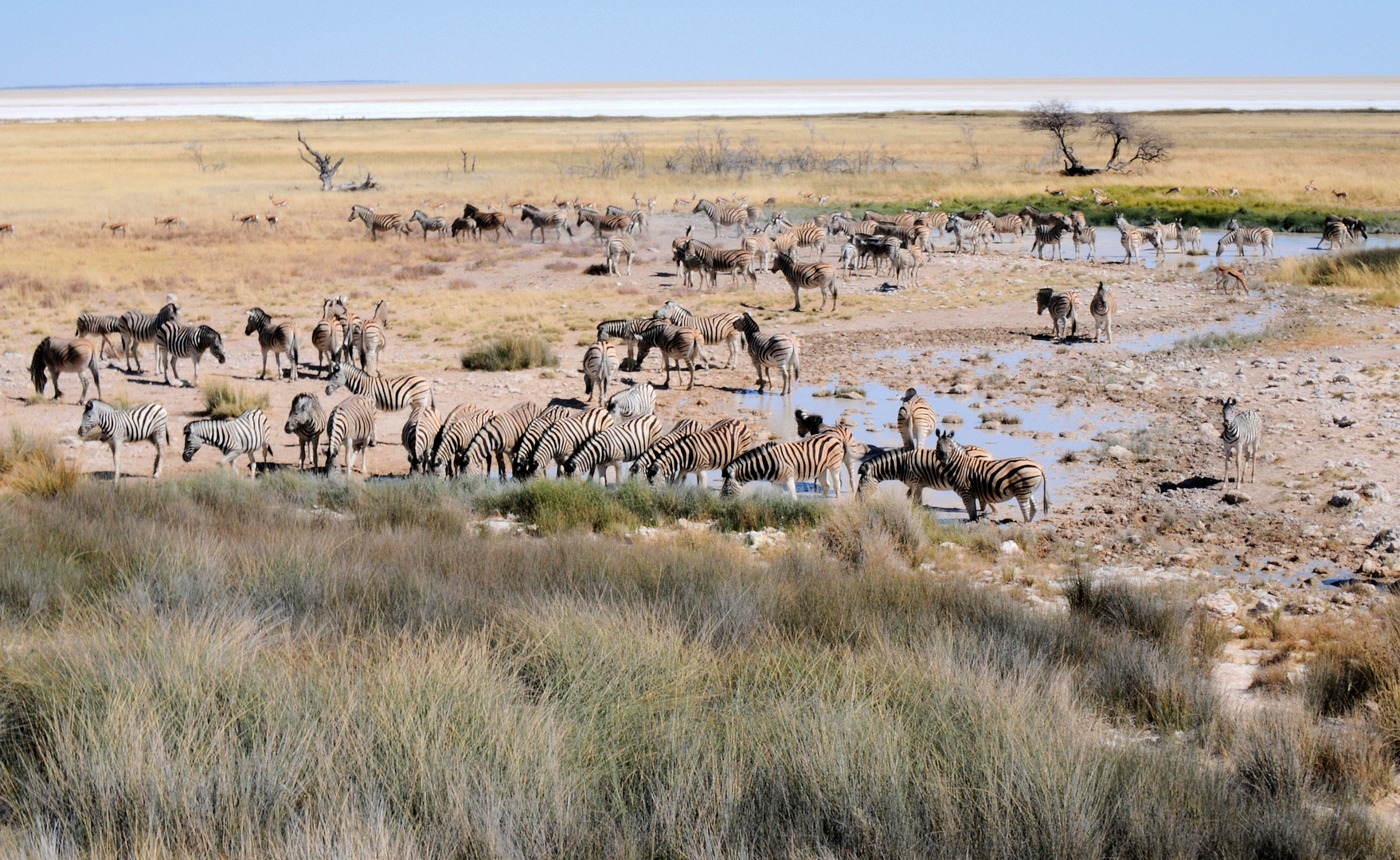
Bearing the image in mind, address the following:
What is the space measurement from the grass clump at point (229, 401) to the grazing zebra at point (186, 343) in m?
1.03

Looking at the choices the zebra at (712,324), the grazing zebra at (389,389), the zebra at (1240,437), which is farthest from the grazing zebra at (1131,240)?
the grazing zebra at (389,389)

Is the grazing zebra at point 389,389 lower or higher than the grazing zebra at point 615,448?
higher

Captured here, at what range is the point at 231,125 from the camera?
101m

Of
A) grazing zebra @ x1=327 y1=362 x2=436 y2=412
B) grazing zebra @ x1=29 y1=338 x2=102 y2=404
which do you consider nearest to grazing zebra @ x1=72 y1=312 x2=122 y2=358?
grazing zebra @ x1=29 y1=338 x2=102 y2=404

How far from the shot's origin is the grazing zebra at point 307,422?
11734 millimetres

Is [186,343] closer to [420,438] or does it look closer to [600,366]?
[420,438]

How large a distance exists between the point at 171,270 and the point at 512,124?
8015 cm

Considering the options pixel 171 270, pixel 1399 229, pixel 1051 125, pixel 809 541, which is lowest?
pixel 809 541

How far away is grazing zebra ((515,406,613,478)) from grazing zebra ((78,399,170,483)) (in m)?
3.92

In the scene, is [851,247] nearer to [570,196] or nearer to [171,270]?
[171,270]

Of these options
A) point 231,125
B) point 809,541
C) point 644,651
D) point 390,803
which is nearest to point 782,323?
point 809,541

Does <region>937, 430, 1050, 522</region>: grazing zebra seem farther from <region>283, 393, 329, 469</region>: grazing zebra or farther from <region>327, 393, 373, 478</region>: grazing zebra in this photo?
<region>283, 393, 329, 469</region>: grazing zebra

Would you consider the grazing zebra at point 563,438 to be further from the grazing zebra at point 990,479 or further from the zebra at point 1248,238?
the zebra at point 1248,238

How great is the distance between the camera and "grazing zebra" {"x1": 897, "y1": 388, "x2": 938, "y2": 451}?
11.9 metres
